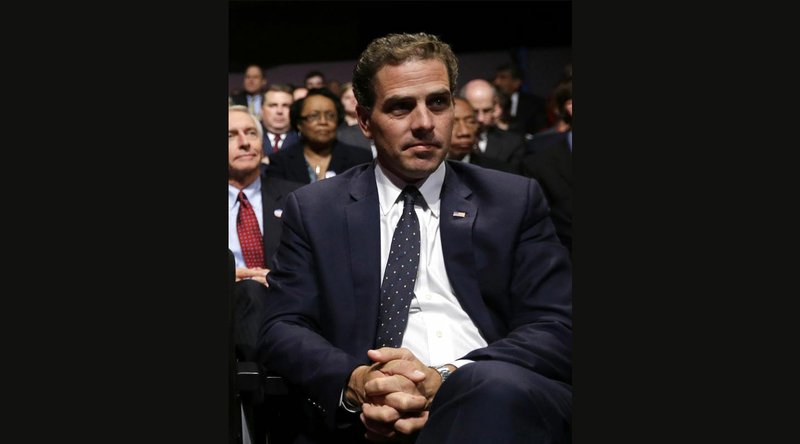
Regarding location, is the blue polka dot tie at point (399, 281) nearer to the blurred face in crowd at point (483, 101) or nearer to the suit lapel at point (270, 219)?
the suit lapel at point (270, 219)

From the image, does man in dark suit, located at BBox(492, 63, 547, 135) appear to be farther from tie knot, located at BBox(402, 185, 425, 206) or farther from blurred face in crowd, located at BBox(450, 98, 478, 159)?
tie knot, located at BBox(402, 185, 425, 206)

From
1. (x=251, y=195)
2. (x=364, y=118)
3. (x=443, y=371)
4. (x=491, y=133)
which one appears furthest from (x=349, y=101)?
(x=443, y=371)

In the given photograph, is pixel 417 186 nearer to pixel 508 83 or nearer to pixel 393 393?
pixel 393 393

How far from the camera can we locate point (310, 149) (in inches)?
218

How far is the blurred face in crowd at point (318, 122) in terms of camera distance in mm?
5539

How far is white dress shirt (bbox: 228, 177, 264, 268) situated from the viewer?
12.5 ft

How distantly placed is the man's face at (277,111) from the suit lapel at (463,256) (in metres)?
4.96

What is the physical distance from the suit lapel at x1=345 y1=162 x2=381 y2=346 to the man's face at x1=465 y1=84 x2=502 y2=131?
4953 mm

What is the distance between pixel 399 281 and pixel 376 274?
58 mm

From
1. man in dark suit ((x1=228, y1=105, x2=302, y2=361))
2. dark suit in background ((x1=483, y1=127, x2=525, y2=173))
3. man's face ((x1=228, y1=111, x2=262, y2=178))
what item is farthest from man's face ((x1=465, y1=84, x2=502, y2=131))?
man in dark suit ((x1=228, y1=105, x2=302, y2=361))

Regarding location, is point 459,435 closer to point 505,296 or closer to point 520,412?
point 520,412

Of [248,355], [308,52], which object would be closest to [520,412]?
[248,355]

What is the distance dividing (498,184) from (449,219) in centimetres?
17

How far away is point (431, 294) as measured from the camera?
2391 millimetres
